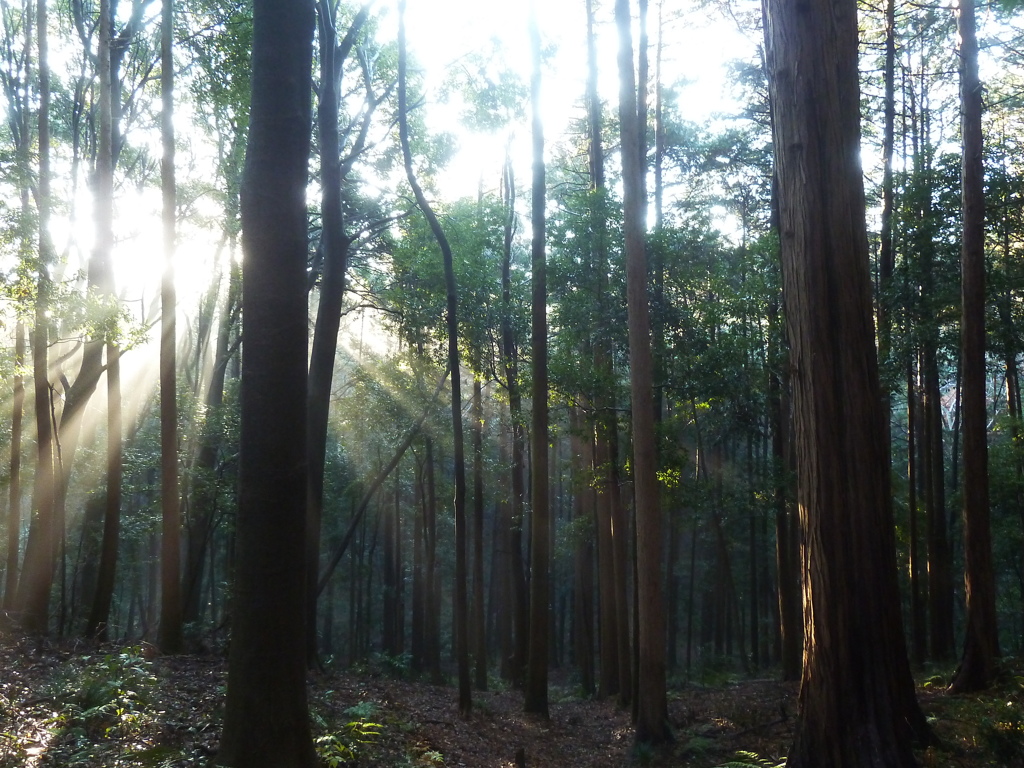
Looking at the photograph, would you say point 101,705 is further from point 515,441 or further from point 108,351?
point 515,441

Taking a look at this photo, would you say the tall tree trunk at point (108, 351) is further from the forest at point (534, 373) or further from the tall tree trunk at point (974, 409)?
the tall tree trunk at point (974, 409)

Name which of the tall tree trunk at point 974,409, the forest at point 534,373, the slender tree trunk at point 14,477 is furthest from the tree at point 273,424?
the slender tree trunk at point 14,477

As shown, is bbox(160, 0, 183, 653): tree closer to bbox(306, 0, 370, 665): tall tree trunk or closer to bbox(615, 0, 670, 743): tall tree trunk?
bbox(306, 0, 370, 665): tall tree trunk

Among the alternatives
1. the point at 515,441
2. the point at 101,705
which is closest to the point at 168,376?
the point at 101,705

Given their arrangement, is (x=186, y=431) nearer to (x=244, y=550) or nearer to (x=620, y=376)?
(x=620, y=376)

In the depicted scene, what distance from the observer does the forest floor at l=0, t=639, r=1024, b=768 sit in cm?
584

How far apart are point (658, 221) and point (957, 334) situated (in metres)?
8.10

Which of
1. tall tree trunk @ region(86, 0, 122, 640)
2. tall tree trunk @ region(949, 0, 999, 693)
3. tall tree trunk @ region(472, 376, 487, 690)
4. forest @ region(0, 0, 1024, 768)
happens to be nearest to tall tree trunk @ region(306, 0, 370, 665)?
forest @ region(0, 0, 1024, 768)

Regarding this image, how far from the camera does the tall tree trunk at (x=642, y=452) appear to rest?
1070 centimetres

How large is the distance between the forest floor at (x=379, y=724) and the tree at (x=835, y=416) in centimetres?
72

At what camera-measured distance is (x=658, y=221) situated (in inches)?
779

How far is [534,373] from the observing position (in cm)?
1416

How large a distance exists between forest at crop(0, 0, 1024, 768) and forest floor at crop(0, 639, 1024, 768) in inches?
2.5

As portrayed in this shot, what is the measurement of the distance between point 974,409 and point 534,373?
7.11 m
